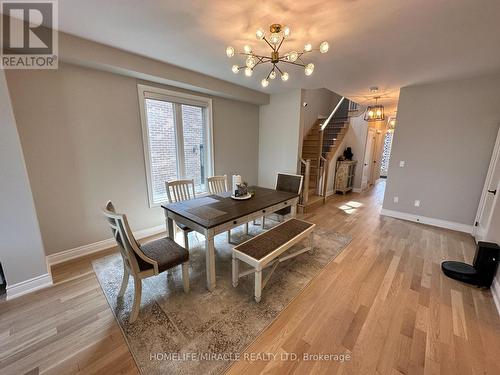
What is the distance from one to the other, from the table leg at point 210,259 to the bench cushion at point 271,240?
244mm

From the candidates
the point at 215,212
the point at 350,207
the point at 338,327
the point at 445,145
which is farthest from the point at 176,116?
the point at 445,145

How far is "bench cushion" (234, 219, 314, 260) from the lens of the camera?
1932 mm

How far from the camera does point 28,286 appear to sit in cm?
196

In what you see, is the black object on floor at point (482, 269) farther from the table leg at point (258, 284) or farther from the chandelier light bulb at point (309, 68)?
the chandelier light bulb at point (309, 68)

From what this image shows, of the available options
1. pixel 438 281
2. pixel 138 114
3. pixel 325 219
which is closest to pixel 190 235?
pixel 138 114

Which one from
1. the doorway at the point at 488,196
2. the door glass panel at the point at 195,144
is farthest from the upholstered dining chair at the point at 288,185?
the doorway at the point at 488,196

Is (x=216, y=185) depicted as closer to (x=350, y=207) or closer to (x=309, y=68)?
(x=309, y=68)

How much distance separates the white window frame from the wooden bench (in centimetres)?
195

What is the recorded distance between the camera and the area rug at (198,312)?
4.51ft

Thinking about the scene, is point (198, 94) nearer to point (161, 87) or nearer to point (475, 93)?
point (161, 87)

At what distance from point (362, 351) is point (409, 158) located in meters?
3.65

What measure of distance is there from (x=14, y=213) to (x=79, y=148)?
0.97 m

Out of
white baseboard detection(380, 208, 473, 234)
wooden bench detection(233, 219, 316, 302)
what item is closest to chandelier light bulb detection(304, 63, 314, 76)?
wooden bench detection(233, 219, 316, 302)

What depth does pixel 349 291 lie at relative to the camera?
201 cm
